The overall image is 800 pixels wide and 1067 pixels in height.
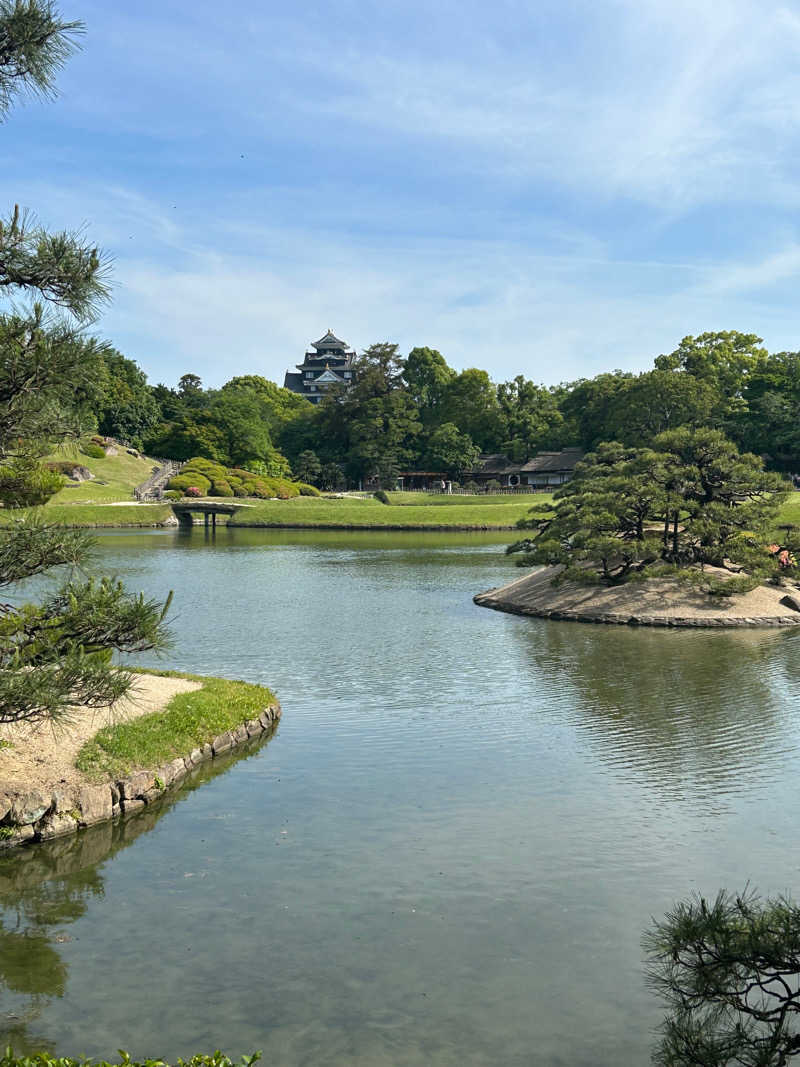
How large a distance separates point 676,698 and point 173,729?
10411mm

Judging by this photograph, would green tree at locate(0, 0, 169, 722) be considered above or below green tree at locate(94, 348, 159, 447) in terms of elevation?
below

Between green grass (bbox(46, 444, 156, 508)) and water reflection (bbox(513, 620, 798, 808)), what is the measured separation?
57218 mm

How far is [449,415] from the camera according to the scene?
11081 centimetres

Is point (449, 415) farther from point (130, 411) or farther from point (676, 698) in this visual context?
point (676, 698)

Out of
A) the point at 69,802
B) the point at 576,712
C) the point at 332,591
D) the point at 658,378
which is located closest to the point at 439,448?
the point at 658,378

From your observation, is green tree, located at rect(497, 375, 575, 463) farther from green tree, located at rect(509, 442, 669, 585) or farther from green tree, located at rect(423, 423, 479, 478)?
green tree, located at rect(509, 442, 669, 585)

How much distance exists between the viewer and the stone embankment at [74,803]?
11.4 m

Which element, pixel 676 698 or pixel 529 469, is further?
pixel 529 469

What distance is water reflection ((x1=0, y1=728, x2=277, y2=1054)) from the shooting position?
7.82 meters

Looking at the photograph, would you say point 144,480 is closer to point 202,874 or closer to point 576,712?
point 576,712

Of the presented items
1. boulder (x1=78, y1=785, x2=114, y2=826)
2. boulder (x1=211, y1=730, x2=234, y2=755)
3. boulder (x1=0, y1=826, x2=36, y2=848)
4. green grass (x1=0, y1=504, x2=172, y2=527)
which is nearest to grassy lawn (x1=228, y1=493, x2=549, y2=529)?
green grass (x1=0, y1=504, x2=172, y2=527)

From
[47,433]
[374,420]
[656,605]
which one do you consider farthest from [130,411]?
[47,433]

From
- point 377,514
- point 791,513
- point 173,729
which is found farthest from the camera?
point 377,514

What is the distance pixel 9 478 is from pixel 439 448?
3650 inches
